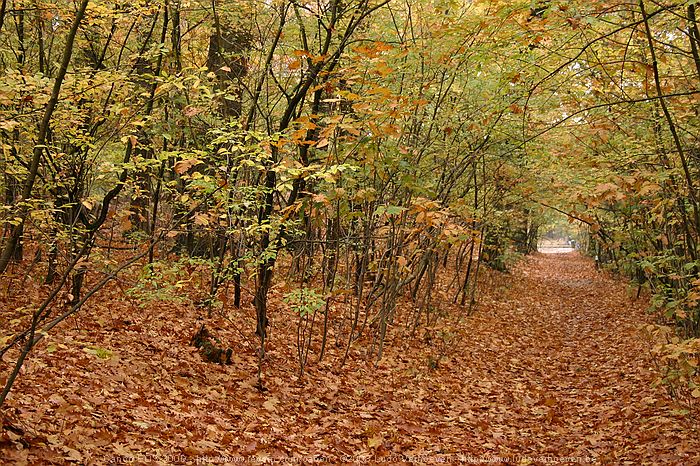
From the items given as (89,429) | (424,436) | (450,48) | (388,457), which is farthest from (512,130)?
(89,429)

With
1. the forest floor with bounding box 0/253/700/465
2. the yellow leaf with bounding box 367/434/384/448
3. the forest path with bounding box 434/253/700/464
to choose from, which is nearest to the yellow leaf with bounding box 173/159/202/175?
the forest floor with bounding box 0/253/700/465

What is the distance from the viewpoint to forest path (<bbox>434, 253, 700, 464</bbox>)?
586cm

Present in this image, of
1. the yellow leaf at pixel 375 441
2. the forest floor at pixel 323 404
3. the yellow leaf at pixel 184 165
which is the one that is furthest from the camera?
the yellow leaf at pixel 375 441

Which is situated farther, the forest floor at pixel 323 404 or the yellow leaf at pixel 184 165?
the forest floor at pixel 323 404

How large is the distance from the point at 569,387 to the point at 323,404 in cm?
460

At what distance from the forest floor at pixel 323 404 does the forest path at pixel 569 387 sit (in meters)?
0.04

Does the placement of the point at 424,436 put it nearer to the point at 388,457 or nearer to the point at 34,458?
the point at 388,457

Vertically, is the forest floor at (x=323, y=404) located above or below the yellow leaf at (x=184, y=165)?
below

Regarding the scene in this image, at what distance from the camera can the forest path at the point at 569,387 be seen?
5.86 m

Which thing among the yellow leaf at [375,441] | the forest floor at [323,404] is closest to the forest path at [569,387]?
the forest floor at [323,404]

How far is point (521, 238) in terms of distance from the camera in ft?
87.0

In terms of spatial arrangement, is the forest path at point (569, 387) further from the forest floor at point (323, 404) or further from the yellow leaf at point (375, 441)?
the yellow leaf at point (375, 441)

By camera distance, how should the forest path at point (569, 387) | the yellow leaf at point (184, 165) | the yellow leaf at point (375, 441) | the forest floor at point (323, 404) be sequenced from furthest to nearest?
1. the forest path at point (569, 387)
2. the yellow leaf at point (375, 441)
3. the forest floor at point (323, 404)
4. the yellow leaf at point (184, 165)

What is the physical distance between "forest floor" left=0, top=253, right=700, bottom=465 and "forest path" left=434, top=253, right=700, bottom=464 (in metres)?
0.04
